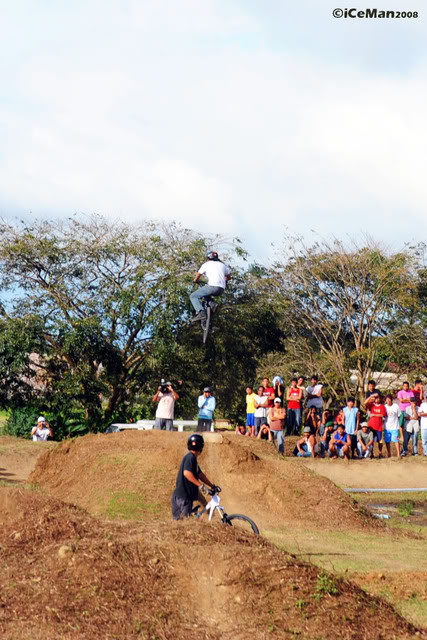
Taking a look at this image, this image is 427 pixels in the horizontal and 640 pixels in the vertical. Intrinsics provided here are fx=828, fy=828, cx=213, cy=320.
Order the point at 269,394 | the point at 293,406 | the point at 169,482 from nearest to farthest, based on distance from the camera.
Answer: the point at 169,482, the point at 269,394, the point at 293,406

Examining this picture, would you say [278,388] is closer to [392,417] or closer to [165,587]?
[392,417]

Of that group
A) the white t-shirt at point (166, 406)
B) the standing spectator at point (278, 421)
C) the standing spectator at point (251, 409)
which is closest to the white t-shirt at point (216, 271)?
the white t-shirt at point (166, 406)

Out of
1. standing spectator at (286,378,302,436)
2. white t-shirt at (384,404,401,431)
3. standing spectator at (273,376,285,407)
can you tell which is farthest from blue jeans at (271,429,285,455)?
white t-shirt at (384,404,401,431)

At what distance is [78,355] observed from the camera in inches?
1292

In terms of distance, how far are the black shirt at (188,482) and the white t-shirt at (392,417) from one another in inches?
560

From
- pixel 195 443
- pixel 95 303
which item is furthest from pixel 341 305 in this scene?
pixel 195 443

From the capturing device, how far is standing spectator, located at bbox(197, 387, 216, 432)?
2284 cm

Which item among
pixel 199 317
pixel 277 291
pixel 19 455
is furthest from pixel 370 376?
pixel 199 317

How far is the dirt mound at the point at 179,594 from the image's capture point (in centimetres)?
796

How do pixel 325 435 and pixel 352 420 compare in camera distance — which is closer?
pixel 352 420

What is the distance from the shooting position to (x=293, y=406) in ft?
83.3

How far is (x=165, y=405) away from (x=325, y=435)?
17.9 ft

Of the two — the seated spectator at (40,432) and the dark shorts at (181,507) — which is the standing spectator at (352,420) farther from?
the dark shorts at (181,507)

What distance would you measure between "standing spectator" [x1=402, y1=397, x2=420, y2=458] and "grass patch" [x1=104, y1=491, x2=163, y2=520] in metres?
10.6
